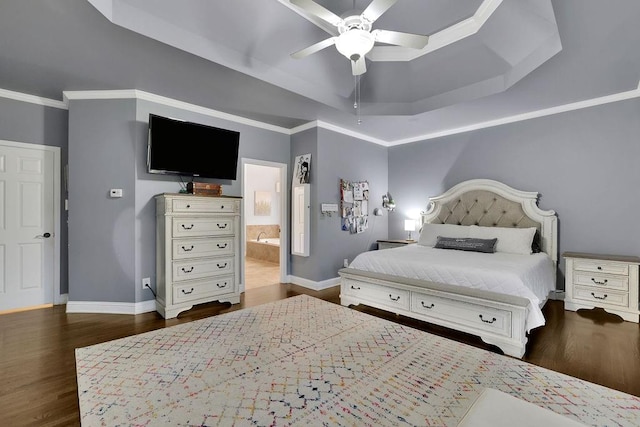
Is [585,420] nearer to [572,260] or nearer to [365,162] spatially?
[572,260]

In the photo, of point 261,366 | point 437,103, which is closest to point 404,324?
point 261,366

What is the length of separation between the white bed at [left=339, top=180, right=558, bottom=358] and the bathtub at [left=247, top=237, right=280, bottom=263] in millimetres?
3507

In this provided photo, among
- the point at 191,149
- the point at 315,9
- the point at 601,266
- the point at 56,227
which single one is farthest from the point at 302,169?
the point at 601,266

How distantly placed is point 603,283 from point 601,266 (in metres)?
0.19

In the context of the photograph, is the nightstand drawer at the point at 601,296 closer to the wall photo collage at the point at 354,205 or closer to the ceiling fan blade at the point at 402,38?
the wall photo collage at the point at 354,205

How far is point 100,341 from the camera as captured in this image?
9.04ft

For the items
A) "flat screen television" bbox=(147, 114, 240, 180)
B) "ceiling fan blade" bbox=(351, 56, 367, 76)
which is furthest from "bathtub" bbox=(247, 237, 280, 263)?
"ceiling fan blade" bbox=(351, 56, 367, 76)

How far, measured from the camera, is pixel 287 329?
3.01 meters

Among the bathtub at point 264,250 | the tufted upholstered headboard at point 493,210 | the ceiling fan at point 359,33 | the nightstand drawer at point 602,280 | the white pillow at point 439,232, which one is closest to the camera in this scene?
the ceiling fan at point 359,33

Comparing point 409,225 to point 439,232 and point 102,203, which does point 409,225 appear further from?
point 102,203

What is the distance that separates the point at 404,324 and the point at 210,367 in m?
1.95

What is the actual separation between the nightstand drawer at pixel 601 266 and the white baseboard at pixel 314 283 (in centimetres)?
307

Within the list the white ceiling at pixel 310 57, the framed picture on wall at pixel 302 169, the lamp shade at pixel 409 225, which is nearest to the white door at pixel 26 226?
the white ceiling at pixel 310 57

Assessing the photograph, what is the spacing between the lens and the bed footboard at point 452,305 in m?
2.46
